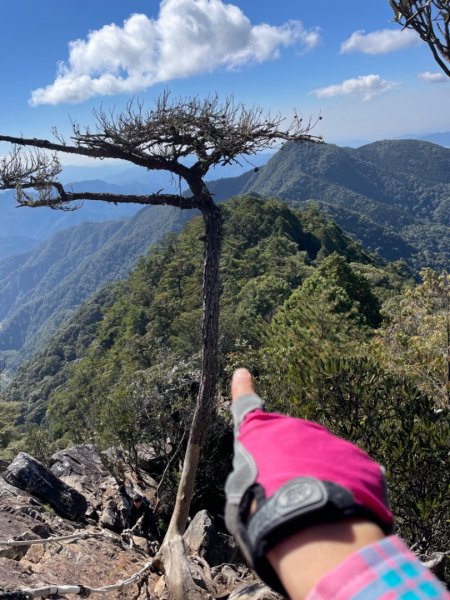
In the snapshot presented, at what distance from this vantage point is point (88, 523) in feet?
27.2

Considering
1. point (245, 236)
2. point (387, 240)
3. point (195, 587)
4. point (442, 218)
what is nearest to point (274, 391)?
point (195, 587)

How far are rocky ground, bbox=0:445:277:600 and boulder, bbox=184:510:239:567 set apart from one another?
2 centimetres

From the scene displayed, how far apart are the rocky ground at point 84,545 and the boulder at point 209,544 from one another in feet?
0.05

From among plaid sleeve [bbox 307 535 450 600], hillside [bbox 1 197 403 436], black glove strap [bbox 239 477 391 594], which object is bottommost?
hillside [bbox 1 197 403 436]

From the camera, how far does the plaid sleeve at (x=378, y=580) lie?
2.69 ft

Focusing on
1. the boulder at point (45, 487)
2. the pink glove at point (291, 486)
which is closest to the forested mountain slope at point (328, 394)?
the boulder at point (45, 487)

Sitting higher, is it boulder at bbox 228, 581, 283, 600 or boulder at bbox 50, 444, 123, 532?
boulder at bbox 228, 581, 283, 600

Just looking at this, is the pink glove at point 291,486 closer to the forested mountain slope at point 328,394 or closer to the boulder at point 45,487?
the forested mountain slope at point 328,394

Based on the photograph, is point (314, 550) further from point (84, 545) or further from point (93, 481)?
point (93, 481)

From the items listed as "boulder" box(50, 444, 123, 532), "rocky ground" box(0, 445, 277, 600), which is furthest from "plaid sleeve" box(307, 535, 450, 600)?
"boulder" box(50, 444, 123, 532)

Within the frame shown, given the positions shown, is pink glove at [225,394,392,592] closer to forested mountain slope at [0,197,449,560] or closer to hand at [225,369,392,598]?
hand at [225,369,392,598]

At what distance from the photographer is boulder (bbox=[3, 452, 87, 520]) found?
812cm

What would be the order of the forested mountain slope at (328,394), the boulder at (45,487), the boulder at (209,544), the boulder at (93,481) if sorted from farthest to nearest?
1. the boulder at (93,481)
2. the boulder at (45,487)
3. the boulder at (209,544)
4. the forested mountain slope at (328,394)

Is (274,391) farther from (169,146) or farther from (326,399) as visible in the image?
(169,146)
